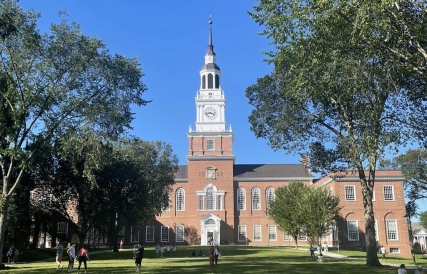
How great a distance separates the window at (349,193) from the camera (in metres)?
55.0

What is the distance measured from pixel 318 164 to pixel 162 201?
2760 centimetres

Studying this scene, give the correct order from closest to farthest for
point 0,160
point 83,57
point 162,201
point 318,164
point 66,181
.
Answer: point 83,57 → point 0,160 → point 318,164 → point 66,181 → point 162,201

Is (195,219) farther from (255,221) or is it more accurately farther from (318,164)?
(318,164)

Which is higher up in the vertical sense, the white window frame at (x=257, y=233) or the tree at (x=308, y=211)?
the tree at (x=308, y=211)

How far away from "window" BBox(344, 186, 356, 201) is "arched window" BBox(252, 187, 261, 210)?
1313 centimetres

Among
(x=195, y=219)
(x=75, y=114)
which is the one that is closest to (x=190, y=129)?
(x=195, y=219)

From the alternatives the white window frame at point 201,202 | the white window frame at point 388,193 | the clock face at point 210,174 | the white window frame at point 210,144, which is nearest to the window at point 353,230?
the white window frame at point 388,193

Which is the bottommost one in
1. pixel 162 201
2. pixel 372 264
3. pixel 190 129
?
pixel 372 264

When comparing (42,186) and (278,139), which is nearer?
(278,139)

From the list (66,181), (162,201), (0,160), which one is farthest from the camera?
(162,201)

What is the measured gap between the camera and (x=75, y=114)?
73.6ft

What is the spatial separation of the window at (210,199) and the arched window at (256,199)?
6126mm

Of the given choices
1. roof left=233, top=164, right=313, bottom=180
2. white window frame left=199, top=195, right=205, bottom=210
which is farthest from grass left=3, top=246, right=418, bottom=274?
roof left=233, top=164, right=313, bottom=180

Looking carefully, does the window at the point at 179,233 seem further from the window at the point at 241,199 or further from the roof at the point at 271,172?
the roof at the point at 271,172
